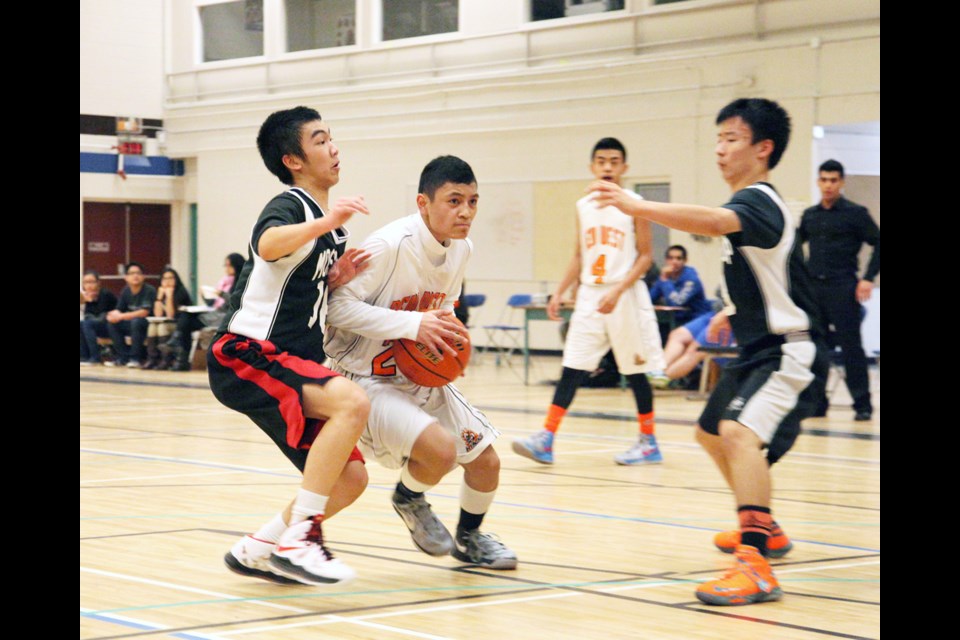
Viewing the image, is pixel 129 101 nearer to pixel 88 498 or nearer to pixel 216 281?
pixel 216 281

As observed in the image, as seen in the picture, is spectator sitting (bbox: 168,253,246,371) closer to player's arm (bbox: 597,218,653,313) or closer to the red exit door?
the red exit door

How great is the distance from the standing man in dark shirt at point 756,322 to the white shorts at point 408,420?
75cm

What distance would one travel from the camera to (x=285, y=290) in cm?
390

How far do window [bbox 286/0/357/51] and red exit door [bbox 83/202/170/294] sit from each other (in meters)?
4.22

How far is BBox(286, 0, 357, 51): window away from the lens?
1967 cm

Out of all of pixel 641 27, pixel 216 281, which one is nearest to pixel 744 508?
pixel 641 27

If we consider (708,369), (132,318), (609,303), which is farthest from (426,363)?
(132,318)

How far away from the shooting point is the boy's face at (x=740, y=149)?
166 inches

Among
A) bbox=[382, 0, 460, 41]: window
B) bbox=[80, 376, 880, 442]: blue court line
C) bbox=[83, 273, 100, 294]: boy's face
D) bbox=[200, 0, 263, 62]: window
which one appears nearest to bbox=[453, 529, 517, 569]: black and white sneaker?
bbox=[80, 376, 880, 442]: blue court line

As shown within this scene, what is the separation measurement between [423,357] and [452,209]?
1.57 ft

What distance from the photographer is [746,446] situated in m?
4.00

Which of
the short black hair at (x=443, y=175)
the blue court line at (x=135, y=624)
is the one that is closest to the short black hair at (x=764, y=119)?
the short black hair at (x=443, y=175)

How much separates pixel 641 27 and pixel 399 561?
12319 mm

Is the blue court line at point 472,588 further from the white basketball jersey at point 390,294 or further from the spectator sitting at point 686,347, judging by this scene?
the spectator sitting at point 686,347
